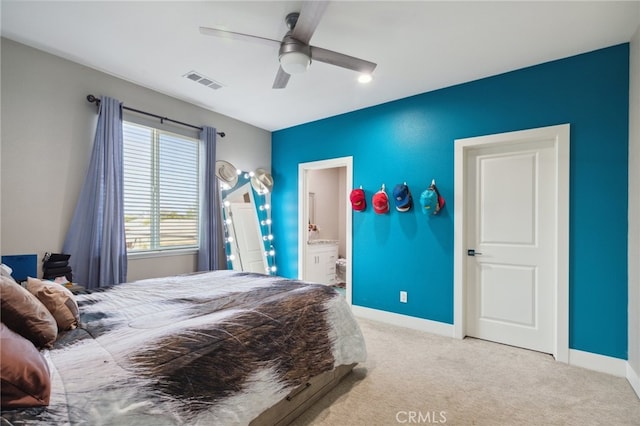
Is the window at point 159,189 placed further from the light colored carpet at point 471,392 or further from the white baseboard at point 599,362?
the white baseboard at point 599,362

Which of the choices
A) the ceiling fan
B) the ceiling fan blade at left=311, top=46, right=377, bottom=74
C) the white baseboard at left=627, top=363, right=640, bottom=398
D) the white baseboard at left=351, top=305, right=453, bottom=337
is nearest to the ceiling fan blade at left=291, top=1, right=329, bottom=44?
the ceiling fan

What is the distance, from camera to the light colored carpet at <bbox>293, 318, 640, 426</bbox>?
187 cm

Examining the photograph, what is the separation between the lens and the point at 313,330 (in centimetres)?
196

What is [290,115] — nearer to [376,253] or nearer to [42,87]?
[376,253]

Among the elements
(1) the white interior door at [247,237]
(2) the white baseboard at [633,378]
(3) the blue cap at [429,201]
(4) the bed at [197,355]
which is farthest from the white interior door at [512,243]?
(1) the white interior door at [247,237]

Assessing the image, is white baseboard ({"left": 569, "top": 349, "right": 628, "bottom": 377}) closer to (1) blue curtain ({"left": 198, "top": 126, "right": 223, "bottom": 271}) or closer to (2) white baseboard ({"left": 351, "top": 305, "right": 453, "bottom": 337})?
(2) white baseboard ({"left": 351, "top": 305, "right": 453, "bottom": 337})

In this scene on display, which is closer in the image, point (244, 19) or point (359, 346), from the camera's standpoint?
point (244, 19)

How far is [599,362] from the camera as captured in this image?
2.46 metres

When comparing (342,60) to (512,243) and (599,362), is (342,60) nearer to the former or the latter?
(512,243)

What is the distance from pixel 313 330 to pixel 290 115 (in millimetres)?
3120

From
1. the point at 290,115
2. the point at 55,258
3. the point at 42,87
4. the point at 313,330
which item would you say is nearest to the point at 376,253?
the point at 313,330

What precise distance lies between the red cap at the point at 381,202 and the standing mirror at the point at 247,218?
6.14 ft

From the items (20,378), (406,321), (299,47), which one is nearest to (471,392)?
(406,321)

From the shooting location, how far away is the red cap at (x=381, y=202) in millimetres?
3596
